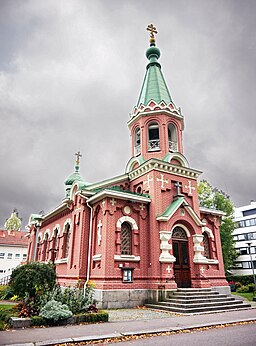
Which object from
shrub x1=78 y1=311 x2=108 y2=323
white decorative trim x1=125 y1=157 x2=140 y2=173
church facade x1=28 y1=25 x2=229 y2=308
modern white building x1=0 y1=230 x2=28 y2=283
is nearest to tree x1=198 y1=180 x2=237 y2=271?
church facade x1=28 y1=25 x2=229 y2=308

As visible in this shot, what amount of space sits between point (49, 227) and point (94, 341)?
761 inches

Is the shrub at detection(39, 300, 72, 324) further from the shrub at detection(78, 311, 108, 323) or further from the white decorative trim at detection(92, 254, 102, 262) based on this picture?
the white decorative trim at detection(92, 254, 102, 262)

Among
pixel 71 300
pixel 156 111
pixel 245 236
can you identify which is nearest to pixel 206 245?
pixel 156 111

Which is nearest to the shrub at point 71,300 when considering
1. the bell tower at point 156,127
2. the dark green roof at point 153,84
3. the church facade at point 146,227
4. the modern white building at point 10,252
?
the church facade at point 146,227

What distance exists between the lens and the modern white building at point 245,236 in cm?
5047

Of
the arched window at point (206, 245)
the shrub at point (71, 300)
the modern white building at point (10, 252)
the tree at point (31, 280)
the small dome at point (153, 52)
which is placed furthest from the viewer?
the modern white building at point (10, 252)

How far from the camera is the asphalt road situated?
7045 mm

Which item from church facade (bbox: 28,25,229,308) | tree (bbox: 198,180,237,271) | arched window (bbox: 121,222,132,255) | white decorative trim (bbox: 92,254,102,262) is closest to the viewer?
church facade (bbox: 28,25,229,308)

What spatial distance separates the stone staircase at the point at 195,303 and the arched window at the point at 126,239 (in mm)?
3102

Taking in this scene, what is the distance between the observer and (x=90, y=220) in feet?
56.0

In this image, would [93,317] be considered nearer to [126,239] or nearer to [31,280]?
[31,280]

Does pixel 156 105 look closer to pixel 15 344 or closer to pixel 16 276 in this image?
pixel 16 276

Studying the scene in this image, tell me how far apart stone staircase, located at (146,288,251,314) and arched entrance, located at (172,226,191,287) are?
1398mm

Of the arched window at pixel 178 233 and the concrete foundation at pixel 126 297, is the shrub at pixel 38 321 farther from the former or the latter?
the arched window at pixel 178 233
